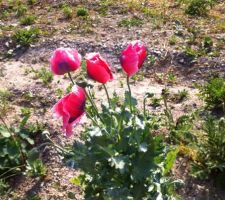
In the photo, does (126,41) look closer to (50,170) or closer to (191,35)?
(191,35)

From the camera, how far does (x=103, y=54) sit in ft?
18.7

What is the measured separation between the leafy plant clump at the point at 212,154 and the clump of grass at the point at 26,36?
3.20 m

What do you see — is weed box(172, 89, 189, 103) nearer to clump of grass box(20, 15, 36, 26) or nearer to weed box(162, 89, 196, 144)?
weed box(162, 89, 196, 144)

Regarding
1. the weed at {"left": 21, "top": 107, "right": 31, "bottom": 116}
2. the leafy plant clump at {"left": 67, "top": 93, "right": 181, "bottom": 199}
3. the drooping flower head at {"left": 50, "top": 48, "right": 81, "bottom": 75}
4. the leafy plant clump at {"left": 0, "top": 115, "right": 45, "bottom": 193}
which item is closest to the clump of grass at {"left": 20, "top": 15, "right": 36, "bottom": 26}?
the weed at {"left": 21, "top": 107, "right": 31, "bottom": 116}

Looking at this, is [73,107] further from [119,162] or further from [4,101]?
[4,101]

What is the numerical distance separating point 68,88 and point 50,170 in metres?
1.09

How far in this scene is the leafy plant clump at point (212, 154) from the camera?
3465 millimetres

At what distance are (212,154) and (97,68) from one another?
4.82 feet

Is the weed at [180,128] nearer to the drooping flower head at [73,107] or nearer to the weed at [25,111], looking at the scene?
the weed at [25,111]

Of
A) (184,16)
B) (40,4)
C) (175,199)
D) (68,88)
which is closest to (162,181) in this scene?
(175,199)

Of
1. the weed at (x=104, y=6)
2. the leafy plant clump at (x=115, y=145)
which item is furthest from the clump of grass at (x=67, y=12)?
the leafy plant clump at (x=115, y=145)

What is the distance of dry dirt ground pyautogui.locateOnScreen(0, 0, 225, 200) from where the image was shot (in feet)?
12.5

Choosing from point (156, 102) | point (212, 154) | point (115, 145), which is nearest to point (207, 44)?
point (156, 102)

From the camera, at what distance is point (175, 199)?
3074 mm
